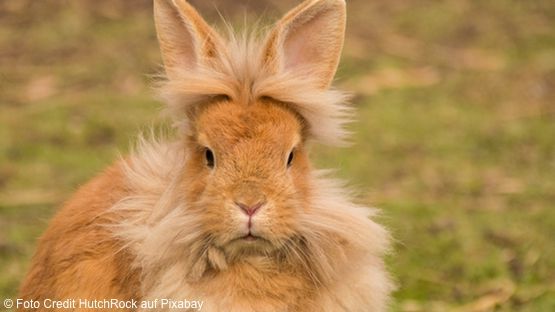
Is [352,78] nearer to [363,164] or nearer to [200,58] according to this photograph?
[363,164]

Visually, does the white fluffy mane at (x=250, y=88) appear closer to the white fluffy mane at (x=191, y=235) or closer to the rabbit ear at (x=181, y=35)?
the rabbit ear at (x=181, y=35)

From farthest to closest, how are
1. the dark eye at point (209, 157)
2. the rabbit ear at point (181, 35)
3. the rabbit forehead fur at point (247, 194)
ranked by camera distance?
the rabbit ear at point (181, 35) < the dark eye at point (209, 157) < the rabbit forehead fur at point (247, 194)

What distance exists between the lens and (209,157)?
12.2ft

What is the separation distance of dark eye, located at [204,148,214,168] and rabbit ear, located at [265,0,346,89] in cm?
44

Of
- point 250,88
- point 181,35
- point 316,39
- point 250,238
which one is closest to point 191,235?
point 250,238

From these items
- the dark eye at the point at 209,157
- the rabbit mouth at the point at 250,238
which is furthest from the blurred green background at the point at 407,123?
the rabbit mouth at the point at 250,238

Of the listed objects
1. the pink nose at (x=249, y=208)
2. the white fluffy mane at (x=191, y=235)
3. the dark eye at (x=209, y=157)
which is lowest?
the white fluffy mane at (x=191, y=235)

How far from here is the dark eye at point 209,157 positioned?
3707mm

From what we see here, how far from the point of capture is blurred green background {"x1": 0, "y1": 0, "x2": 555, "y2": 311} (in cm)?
583

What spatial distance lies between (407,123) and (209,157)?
187 inches

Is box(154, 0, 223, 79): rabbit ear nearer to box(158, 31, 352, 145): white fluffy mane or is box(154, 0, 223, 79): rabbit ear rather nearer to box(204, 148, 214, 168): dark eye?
box(158, 31, 352, 145): white fluffy mane

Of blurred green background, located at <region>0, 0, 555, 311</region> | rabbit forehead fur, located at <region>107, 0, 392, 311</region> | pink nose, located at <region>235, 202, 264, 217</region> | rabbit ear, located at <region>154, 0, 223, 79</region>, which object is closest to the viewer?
pink nose, located at <region>235, 202, 264, 217</region>

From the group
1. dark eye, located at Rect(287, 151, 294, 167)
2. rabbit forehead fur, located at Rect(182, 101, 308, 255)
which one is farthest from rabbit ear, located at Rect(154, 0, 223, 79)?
dark eye, located at Rect(287, 151, 294, 167)

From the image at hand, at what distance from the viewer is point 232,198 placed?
353 centimetres
